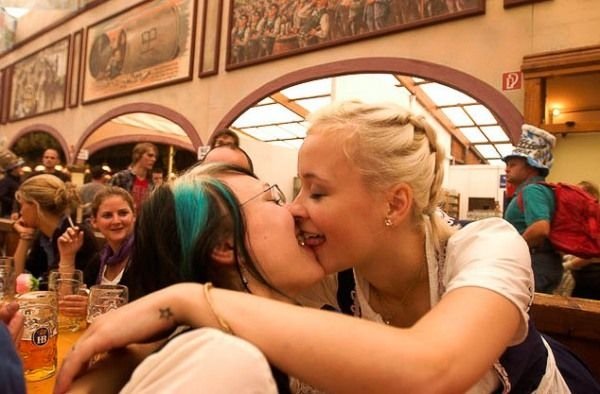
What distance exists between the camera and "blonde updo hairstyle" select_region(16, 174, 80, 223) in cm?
305

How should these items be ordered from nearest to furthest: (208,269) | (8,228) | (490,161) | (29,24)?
(208,269) < (8,228) < (29,24) < (490,161)

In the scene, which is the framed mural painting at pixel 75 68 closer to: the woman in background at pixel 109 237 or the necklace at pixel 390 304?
the woman in background at pixel 109 237

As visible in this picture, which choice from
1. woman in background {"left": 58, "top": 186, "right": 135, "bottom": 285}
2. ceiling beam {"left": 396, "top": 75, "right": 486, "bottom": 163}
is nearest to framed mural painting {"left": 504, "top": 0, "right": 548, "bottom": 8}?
ceiling beam {"left": 396, "top": 75, "right": 486, "bottom": 163}

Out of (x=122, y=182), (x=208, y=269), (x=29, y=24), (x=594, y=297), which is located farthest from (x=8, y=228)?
(x=29, y=24)

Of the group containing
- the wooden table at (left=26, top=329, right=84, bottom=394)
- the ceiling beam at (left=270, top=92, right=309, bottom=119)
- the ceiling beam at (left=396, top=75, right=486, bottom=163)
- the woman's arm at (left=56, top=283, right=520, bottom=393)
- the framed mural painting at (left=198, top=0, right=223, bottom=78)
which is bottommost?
the wooden table at (left=26, top=329, right=84, bottom=394)

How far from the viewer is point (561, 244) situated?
282 centimetres

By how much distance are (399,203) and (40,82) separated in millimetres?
12989

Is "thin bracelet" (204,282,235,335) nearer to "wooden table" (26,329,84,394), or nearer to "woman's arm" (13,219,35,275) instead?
"wooden table" (26,329,84,394)

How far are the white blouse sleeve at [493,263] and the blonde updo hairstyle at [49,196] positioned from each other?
8.90 feet

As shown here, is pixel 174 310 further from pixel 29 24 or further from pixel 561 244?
pixel 29 24

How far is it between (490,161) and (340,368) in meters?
14.7

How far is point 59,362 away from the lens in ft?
4.21

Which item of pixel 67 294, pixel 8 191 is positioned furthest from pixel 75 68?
pixel 67 294

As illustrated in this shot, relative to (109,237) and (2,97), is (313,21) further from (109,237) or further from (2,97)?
(2,97)
